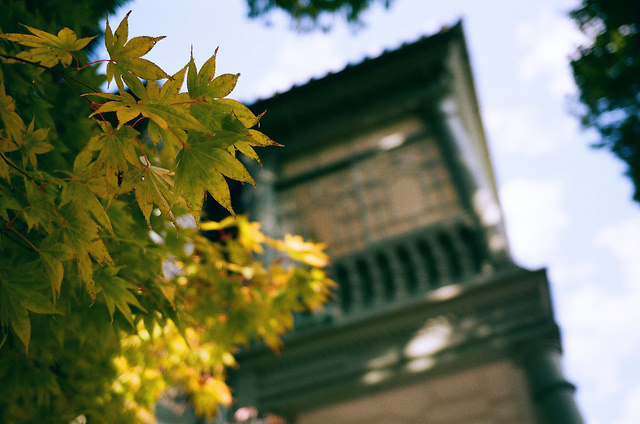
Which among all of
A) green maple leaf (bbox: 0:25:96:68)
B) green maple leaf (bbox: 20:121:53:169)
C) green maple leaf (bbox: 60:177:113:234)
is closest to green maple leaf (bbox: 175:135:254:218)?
green maple leaf (bbox: 60:177:113:234)

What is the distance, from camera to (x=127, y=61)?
4.23 feet

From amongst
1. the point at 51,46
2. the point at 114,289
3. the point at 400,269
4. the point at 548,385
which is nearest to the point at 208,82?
the point at 51,46

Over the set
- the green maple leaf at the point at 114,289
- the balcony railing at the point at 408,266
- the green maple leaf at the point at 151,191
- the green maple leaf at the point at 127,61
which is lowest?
the green maple leaf at the point at 114,289

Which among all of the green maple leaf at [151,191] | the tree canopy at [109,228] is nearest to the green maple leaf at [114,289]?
the tree canopy at [109,228]

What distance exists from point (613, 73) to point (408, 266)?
3.06 metres

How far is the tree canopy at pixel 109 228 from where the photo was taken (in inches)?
51.3

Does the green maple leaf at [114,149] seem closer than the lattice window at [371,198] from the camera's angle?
Yes

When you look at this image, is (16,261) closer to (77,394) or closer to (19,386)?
(19,386)

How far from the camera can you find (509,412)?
16.1ft

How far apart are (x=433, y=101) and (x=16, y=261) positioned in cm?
644

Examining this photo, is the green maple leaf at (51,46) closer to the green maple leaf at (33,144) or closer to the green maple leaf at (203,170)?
the green maple leaf at (33,144)

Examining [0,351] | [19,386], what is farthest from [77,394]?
[0,351]

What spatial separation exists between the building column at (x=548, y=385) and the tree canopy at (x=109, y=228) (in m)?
2.79

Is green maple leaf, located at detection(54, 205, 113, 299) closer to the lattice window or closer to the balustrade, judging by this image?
the balustrade
